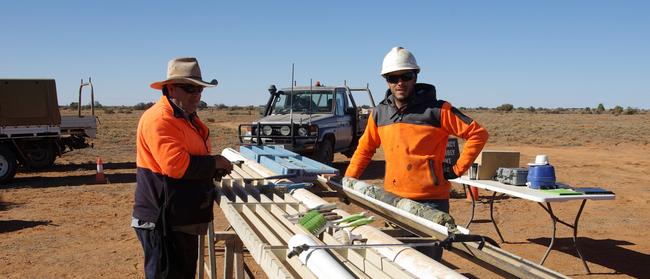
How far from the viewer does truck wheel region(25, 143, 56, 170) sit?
1349 cm

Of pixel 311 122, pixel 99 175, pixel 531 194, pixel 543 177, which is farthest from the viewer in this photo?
pixel 99 175

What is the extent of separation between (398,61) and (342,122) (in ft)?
31.4

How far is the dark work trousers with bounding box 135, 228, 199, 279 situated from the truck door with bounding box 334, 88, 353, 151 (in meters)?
9.74

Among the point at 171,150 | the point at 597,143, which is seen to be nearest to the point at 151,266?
the point at 171,150

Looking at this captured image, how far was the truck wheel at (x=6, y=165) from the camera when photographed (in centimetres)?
1247

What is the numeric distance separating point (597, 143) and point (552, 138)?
290 cm

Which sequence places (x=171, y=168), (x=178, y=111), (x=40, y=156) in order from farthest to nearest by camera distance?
(x=40, y=156), (x=178, y=111), (x=171, y=168)

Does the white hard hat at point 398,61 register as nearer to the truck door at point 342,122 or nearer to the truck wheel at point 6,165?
the truck door at point 342,122

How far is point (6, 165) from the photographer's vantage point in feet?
41.0

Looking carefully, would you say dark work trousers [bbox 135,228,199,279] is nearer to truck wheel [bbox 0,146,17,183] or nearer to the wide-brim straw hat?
the wide-brim straw hat

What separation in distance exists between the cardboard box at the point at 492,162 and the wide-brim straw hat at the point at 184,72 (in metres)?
4.03

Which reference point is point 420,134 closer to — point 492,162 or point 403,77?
point 403,77

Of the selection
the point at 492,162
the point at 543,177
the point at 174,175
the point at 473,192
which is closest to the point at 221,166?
the point at 174,175

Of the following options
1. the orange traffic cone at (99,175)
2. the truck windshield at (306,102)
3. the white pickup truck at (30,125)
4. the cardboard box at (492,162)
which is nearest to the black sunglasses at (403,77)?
the cardboard box at (492,162)
